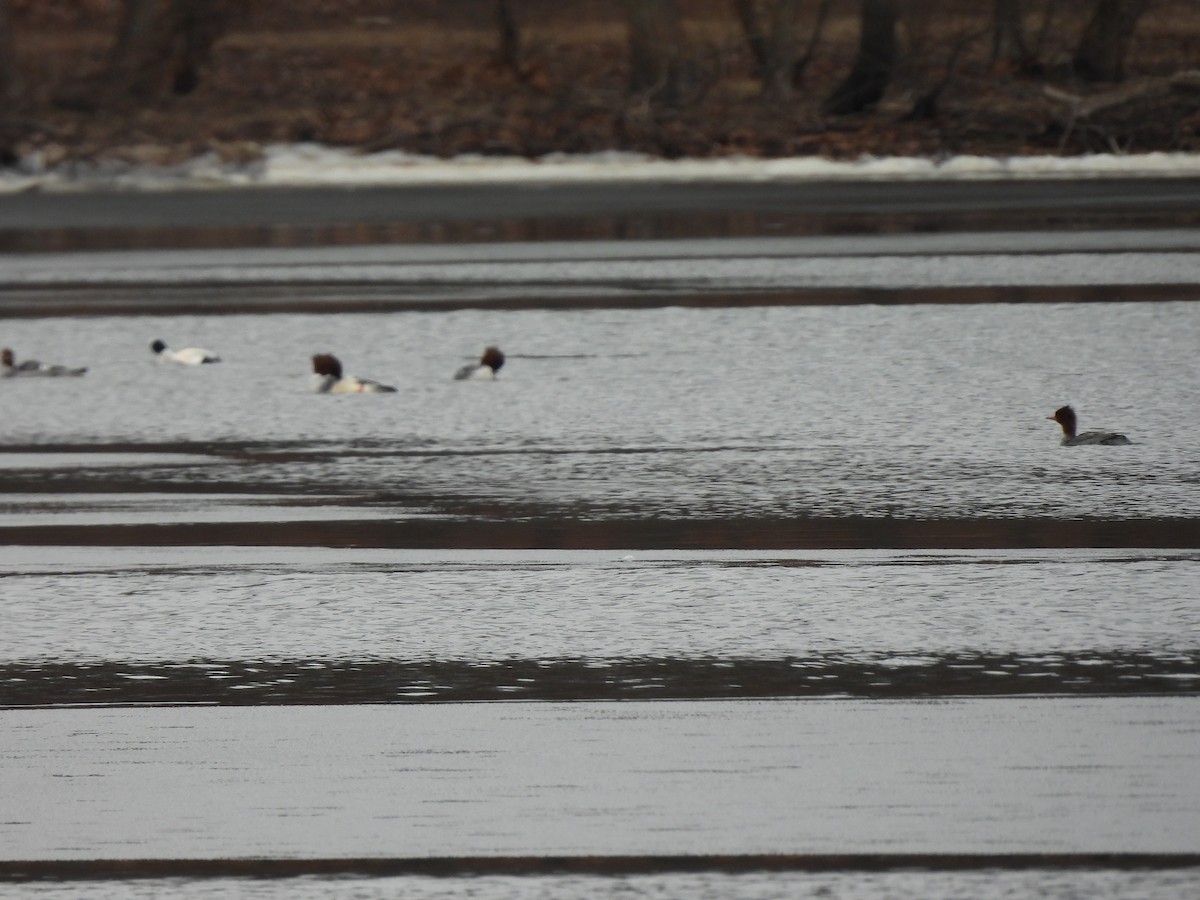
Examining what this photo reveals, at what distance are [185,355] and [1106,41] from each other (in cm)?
1867

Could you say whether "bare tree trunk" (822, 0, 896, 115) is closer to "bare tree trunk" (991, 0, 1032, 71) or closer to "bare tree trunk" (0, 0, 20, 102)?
"bare tree trunk" (991, 0, 1032, 71)

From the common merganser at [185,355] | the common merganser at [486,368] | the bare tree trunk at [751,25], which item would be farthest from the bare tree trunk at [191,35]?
the common merganser at [486,368]

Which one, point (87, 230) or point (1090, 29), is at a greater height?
point (1090, 29)

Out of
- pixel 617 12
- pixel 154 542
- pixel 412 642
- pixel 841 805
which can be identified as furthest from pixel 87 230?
pixel 617 12

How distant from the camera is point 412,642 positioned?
5.93 meters

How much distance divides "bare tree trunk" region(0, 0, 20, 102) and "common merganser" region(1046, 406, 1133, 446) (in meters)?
22.2

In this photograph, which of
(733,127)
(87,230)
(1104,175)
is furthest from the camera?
(733,127)

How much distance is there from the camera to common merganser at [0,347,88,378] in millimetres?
11406

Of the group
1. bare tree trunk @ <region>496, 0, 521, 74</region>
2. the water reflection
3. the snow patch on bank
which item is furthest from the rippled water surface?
bare tree trunk @ <region>496, 0, 521, 74</region>

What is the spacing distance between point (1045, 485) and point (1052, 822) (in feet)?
12.3

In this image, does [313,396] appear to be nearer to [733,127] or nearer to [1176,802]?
[1176,802]

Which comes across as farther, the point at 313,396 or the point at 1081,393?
the point at 313,396

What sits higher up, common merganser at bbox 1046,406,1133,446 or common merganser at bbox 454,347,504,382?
common merganser at bbox 1046,406,1133,446

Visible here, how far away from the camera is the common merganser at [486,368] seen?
10.8 m
